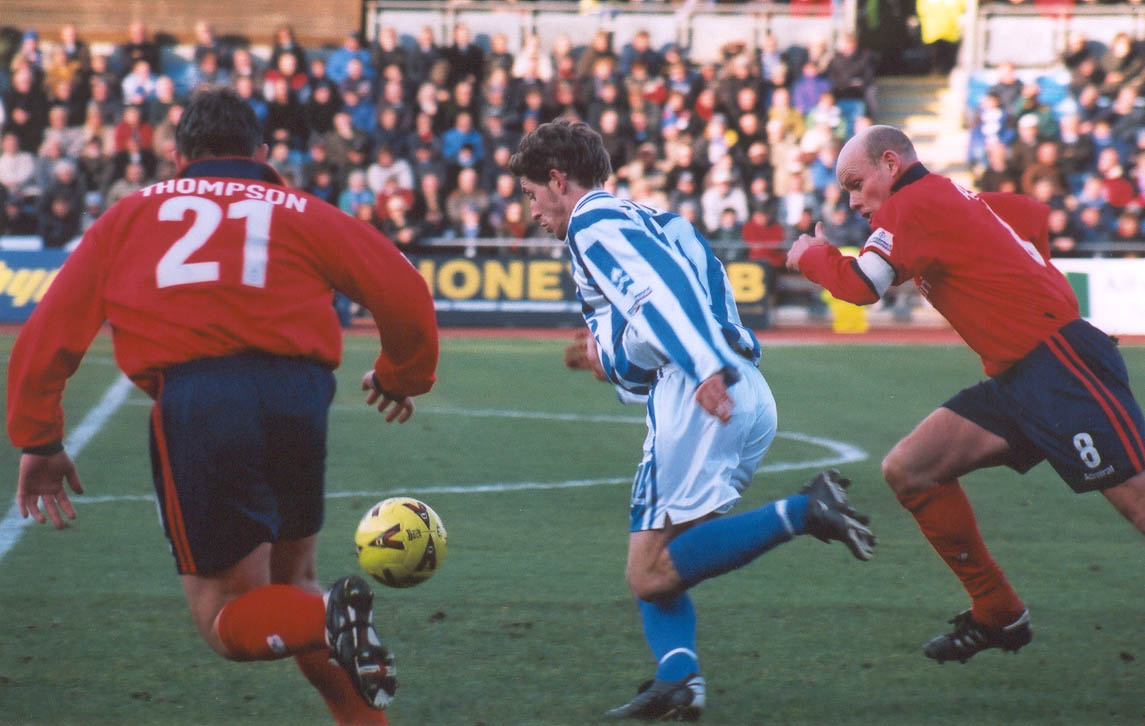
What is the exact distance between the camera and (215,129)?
4234 mm

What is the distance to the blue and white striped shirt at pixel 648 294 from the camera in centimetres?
469

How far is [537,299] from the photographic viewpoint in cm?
1955

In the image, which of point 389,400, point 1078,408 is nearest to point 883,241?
point 1078,408

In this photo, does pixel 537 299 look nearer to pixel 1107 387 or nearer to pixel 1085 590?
pixel 1085 590

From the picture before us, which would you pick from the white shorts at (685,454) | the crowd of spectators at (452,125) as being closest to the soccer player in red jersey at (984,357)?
the white shorts at (685,454)

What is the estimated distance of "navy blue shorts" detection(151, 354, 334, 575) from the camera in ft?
13.2

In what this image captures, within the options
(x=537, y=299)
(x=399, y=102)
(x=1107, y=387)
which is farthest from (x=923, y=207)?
(x=399, y=102)

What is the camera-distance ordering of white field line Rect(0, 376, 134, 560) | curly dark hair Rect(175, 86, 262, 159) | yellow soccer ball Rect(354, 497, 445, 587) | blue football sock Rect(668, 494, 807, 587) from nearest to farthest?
curly dark hair Rect(175, 86, 262, 159) → blue football sock Rect(668, 494, 807, 587) → yellow soccer ball Rect(354, 497, 445, 587) → white field line Rect(0, 376, 134, 560)

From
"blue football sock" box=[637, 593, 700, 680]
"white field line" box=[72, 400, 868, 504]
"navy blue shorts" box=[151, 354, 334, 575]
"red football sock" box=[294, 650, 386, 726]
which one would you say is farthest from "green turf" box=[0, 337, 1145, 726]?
"navy blue shorts" box=[151, 354, 334, 575]

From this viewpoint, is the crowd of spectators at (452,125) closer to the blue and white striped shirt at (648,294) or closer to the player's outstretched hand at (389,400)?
the blue and white striped shirt at (648,294)

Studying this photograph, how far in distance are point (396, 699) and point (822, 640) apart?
1.70 metres

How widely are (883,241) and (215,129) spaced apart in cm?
237

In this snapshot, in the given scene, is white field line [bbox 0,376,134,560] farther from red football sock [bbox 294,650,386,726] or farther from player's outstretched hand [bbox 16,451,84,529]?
red football sock [bbox 294,650,386,726]

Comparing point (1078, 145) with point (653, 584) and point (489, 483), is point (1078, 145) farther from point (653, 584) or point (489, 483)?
point (653, 584)
